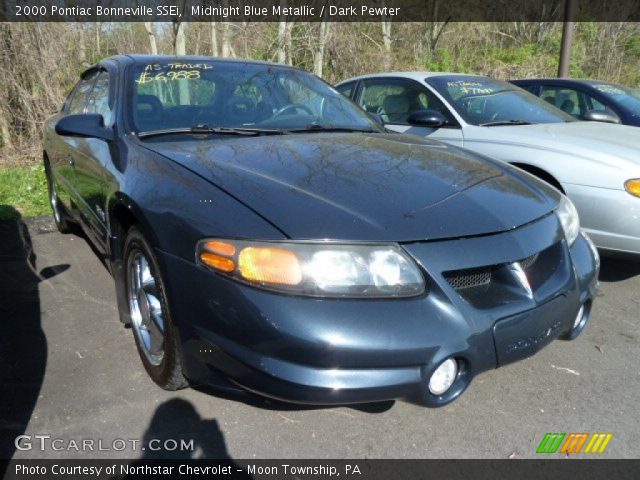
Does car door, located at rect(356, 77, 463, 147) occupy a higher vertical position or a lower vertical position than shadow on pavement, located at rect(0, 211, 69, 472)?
higher

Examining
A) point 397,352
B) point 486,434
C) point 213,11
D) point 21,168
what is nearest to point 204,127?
point 397,352

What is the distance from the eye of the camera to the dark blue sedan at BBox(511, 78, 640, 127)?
253 inches

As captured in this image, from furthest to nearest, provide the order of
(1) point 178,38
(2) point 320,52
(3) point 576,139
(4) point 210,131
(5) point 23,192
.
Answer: (2) point 320,52, (1) point 178,38, (5) point 23,192, (3) point 576,139, (4) point 210,131

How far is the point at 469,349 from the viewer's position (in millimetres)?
1840

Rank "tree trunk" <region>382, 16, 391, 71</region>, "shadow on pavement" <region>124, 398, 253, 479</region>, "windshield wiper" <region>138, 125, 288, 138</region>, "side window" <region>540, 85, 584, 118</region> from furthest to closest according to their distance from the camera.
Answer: "tree trunk" <region>382, 16, 391, 71</region> → "side window" <region>540, 85, 584, 118</region> → "windshield wiper" <region>138, 125, 288, 138</region> → "shadow on pavement" <region>124, 398, 253, 479</region>

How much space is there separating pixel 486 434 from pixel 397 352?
81 centimetres

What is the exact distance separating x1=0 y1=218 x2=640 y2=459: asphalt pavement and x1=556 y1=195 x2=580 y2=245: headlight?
74cm

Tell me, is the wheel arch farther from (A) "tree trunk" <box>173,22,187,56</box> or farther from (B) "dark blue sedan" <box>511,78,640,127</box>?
(A) "tree trunk" <box>173,22,187,56</box>

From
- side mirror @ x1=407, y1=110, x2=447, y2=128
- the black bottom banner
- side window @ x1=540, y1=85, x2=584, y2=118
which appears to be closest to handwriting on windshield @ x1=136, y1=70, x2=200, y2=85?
side mirror @ x1=407, y1=110, x2=447, y2=128

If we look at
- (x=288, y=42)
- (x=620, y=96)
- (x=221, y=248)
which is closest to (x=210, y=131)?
(x=221, y=248)

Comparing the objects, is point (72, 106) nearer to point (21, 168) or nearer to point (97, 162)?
point (97, 162)

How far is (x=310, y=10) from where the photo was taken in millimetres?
16156

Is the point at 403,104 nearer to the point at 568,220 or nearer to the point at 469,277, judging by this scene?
the point at 568,220

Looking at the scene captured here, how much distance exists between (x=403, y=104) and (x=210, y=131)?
9.26 feet
